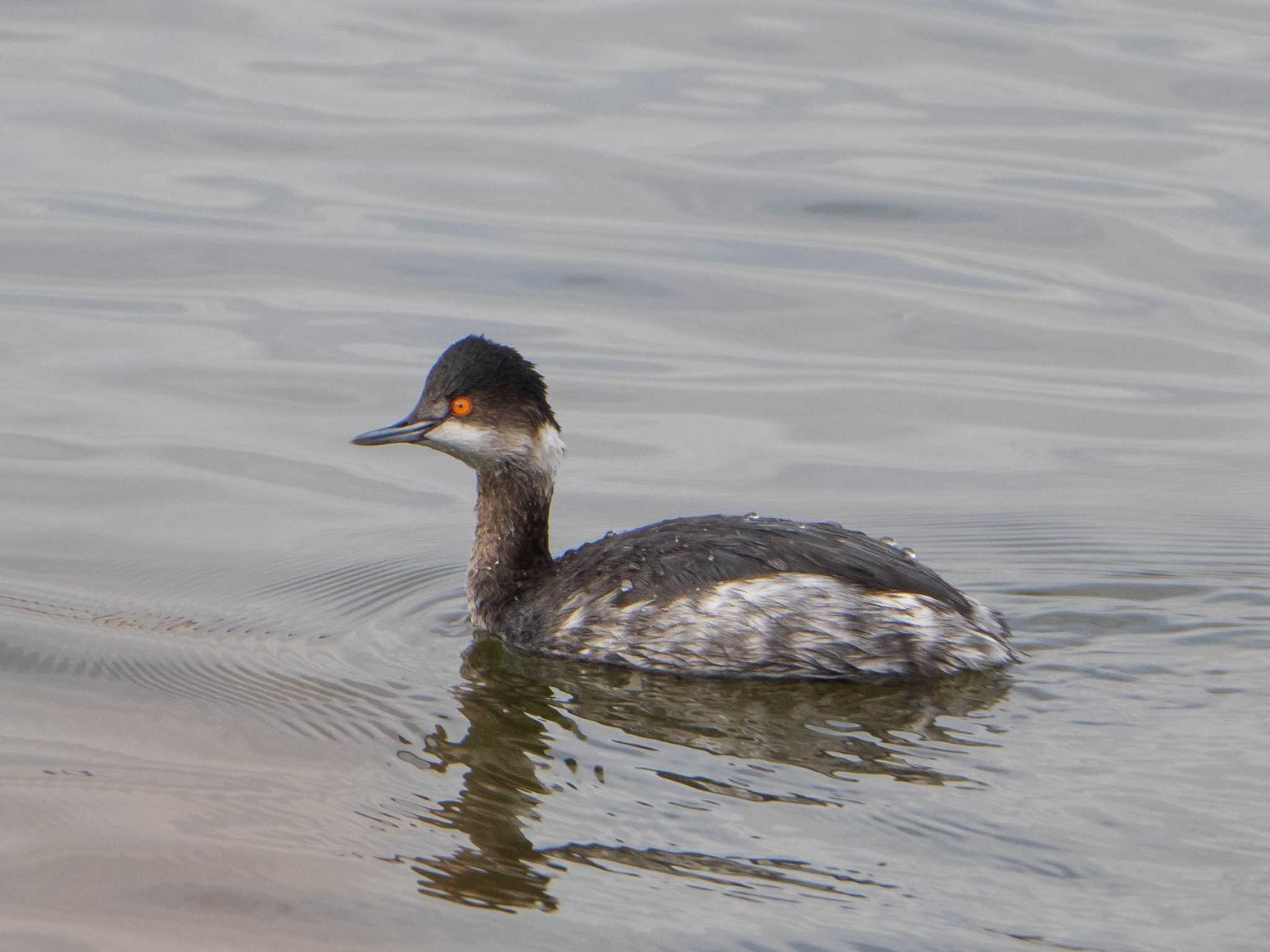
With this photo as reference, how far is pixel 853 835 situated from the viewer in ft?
16.7

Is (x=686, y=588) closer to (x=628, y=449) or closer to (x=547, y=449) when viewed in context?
(x=547, y=449)

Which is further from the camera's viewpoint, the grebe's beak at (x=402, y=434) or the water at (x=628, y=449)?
the grebe's beak at (x=402, y=434)

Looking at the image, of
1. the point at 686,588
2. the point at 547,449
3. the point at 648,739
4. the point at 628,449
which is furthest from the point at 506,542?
the point at 628,449

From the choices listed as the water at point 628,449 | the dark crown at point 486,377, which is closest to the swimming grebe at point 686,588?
the dark crown at point 486,377

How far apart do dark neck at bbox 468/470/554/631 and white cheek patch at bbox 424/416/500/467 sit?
13 centimetres

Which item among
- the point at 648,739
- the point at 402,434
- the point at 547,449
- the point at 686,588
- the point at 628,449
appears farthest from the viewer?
the point at 628,449

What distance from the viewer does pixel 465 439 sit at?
7.60 meters

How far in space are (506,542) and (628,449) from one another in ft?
8.37

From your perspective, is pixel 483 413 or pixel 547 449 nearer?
pixel 483 413

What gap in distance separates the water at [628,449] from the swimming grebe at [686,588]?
0.52 ft

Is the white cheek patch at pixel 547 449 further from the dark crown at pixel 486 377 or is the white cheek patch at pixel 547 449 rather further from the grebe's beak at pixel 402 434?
the grebe's beak at pixel 402 434

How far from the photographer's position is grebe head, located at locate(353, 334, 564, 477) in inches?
296

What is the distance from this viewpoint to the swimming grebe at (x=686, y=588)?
661 centimetres

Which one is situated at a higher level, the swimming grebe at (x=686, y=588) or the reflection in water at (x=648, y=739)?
the swimming grebe at (x=686, y=588)
